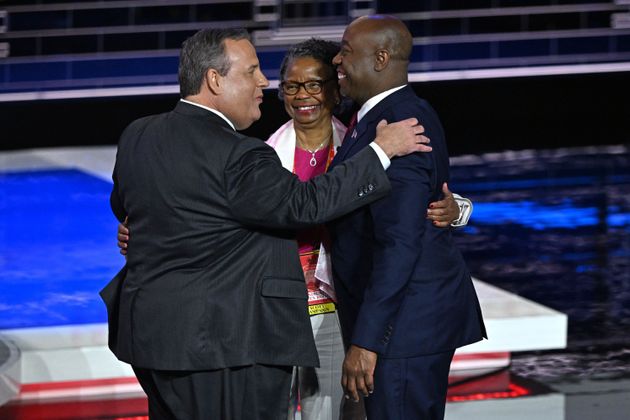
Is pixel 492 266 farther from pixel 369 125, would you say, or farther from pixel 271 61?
pixel 271 61

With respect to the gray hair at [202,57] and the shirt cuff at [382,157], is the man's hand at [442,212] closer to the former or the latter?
the shirt cuff at [382,157]

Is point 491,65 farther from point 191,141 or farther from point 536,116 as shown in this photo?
point 191,141

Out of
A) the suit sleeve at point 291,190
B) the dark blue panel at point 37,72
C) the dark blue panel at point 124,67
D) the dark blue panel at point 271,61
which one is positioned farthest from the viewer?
the dark blue panel at point 124,67

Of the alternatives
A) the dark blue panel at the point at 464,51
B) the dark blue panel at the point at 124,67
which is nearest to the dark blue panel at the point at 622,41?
the dark blue panel at the point at 464,51

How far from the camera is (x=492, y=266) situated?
16.2ft

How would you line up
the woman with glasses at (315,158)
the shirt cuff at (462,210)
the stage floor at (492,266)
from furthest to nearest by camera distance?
the stage floor at (492,266)
the woman with glasses at (315,158)
the shirt cuff at (462,210)

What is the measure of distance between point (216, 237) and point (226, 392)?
0.28 m

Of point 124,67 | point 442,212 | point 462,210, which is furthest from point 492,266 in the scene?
point 124,67

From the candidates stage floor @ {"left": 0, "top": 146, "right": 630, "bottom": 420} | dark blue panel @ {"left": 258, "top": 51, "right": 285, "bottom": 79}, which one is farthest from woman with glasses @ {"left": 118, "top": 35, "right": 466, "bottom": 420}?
dark blue panel @ {"left": 258, "top": 51, "right": 285, "bottom": 79}

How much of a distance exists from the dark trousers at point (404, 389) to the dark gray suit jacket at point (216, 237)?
0.14m

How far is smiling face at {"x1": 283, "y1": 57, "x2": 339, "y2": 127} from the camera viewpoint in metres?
2.41

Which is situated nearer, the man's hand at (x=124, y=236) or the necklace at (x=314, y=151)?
the man's hand at (x=124, y=236)

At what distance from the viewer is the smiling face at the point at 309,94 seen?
7.90ft

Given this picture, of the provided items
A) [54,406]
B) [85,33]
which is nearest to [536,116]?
[85,33]
